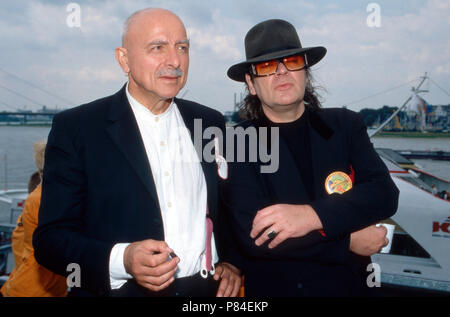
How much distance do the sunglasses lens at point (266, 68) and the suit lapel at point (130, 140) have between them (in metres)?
0.81

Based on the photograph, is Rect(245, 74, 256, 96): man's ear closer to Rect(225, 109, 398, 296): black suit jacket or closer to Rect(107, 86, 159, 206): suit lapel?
Rect(225, 109, 398, 296): black suit jacket

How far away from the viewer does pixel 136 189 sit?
5.76 ft

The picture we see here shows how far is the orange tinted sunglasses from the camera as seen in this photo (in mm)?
2043

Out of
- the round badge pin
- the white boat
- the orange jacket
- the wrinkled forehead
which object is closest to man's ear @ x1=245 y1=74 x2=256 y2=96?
the wrinkled forehead

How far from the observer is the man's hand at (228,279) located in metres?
1.99

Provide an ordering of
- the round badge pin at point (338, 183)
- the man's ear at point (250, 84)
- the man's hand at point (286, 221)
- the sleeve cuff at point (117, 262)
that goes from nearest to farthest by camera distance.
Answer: the sleeve cuff at point (117, 262)
the man's hand at point (286, 221)
the round badge pin at point (338, 183)
the man's ear at point (250, 84)

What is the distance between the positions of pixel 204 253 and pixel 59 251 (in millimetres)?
802

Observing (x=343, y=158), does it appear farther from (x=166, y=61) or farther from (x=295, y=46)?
(x=166, y=61)

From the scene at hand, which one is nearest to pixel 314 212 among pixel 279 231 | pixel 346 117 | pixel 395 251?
pixel 279 231

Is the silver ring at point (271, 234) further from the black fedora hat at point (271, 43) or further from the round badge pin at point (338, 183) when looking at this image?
the black fedora hat at point (271, 43)

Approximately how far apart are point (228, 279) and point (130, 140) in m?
1.01

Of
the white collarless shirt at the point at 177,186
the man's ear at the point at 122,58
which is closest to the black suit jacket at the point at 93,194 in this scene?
the white collarless shirt at the point at 177,186

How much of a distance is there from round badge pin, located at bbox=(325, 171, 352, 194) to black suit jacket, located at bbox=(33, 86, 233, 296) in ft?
3.15

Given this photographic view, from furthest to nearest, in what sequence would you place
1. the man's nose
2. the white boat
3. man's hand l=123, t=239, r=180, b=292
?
the white boat, the man's nose, man's hand l=123, t=239, r=180, b=292
